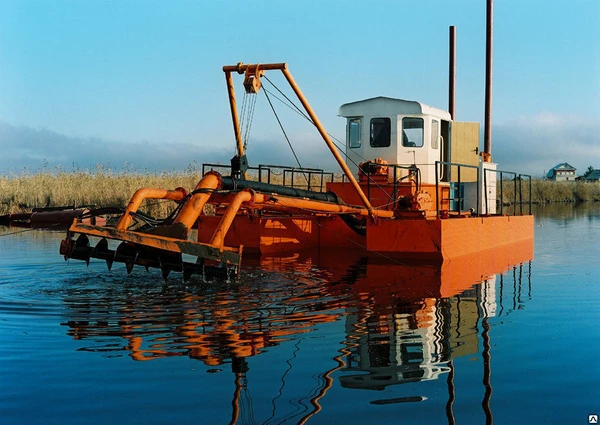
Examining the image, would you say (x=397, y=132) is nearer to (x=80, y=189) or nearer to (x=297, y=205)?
(x=297, y=205)

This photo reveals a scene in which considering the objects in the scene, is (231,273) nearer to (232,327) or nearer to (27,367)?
(232,327)

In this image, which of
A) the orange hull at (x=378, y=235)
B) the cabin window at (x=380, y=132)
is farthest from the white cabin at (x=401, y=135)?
the orange hull at (x=378, y=235)

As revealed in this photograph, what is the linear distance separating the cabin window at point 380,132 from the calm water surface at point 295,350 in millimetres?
6314

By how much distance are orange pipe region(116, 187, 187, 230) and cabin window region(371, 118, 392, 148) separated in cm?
687

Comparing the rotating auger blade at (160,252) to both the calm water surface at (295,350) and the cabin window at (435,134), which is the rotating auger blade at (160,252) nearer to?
the calm water surface at (295,350)

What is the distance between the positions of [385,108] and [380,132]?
59 cm

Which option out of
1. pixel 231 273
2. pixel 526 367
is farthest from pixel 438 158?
pixel 526 367

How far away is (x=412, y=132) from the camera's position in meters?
17.9

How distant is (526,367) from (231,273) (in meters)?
4.90

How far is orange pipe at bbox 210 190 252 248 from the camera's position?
1019cm

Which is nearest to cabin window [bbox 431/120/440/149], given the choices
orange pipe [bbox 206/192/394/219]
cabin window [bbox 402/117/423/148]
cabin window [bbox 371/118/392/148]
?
cabin window [bbox 402/117/423/148]

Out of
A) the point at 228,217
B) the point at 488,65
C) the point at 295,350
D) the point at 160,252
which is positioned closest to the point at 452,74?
the point at 488,65

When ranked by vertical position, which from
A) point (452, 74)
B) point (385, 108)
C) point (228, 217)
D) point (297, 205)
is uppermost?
point (452, 74)

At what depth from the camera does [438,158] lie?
18469 mm
